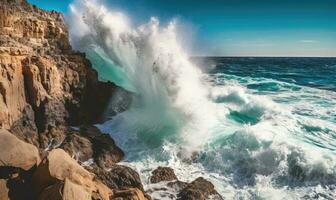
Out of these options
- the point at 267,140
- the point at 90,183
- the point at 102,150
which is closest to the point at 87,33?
the point at 102,150

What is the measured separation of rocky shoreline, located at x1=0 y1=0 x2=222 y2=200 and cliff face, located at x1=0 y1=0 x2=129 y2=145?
31mm

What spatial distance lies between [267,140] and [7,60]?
8575 mm

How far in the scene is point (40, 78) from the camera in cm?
1200

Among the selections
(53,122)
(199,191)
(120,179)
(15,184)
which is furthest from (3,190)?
(53,122)

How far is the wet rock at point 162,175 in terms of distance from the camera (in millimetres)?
9898

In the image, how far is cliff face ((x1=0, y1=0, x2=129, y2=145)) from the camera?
11172mm

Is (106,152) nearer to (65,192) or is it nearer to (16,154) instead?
(16,154)

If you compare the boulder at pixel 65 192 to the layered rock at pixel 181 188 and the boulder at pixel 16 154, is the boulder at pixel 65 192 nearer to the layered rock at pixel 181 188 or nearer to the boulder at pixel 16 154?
the boulder at pixel 16 154

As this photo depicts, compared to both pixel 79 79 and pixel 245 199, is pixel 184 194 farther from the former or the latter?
pixel 79 79

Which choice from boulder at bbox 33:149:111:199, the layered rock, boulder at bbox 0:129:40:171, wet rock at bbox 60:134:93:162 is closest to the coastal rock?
wet rock at bbox 60:134:93:162

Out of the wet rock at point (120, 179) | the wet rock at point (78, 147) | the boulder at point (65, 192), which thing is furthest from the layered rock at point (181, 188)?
the boulder at point (65, 192)

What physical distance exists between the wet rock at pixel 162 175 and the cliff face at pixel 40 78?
158 inches

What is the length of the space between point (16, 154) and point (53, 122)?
4.50 meters

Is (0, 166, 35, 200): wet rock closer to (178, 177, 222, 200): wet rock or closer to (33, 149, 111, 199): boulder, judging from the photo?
(33, 149, 111, 199): boulder
